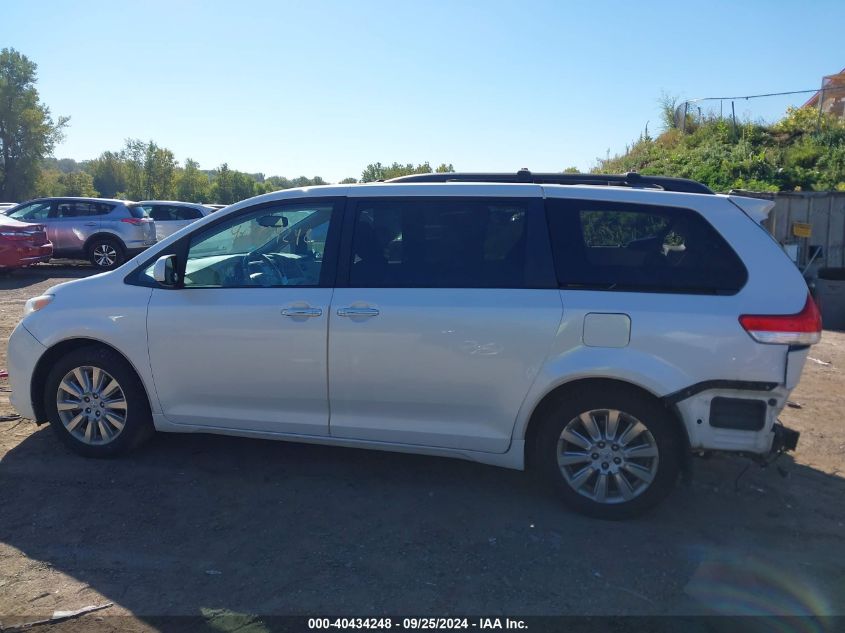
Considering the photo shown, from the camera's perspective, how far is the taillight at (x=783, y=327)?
12.9ft

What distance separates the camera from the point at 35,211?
17.1 m

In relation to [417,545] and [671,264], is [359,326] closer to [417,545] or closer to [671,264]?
[417,545]

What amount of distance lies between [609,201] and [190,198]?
Answer: 65.7 metres

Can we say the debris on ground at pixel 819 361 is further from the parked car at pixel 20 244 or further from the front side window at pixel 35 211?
the front side window at pixel 35 211

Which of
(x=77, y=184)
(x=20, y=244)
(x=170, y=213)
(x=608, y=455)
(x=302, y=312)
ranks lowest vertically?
(x=608, y=455)

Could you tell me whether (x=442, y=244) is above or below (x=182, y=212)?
below

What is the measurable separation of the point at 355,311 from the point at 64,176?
7213cm

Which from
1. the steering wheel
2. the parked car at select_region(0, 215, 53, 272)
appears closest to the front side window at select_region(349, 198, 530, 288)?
the steering wheel

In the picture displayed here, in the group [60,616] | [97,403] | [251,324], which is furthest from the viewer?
[97,403]

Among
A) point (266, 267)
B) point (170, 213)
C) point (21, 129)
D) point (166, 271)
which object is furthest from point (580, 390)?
point (21, 129)

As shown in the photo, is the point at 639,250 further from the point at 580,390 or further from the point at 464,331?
the point at 464,331

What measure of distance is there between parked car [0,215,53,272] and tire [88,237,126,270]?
6.03 ft

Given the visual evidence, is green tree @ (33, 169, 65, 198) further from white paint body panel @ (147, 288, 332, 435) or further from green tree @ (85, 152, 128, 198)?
white paint body panel @ (147, 288, 332, 435)

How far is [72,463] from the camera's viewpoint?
4.94 metres
